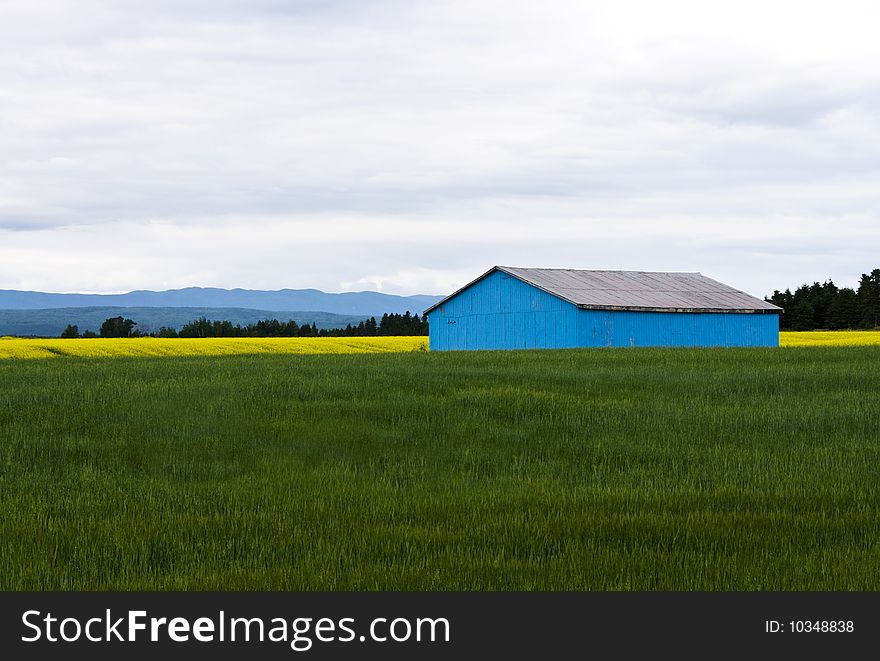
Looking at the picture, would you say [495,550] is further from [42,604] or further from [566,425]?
[566,425]

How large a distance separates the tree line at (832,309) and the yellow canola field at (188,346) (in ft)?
186

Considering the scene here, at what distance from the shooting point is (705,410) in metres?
18.0

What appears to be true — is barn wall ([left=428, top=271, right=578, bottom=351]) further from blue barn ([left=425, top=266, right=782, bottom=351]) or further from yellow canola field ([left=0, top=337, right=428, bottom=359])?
yellow canola field ([left=0, top=337, right=428, bottom=359])

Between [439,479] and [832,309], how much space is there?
112 metres

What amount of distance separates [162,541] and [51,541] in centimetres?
113

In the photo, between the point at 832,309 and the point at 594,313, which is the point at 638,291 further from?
the point at 832,309

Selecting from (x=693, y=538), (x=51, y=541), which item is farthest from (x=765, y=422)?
(x=51, y=541)

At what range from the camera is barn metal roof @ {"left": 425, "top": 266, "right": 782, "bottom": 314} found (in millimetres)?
47406

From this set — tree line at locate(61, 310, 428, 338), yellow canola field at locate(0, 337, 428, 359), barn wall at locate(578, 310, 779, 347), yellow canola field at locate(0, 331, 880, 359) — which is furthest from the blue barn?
tree line at locate(61, 310, 428, 338)

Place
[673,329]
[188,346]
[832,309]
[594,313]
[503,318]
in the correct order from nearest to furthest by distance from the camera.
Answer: [594,313]
[673,329]
[503,318]
[188,346]
[832,309]

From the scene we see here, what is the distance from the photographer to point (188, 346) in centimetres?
6072

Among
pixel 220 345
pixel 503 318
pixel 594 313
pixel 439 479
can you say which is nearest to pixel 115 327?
pixel 220 345

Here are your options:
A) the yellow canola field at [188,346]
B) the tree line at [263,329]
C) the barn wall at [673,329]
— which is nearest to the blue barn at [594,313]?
the barn wall at [673,329]

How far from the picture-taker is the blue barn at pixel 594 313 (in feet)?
152
